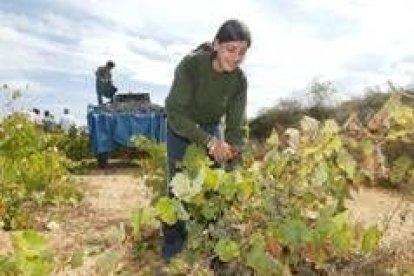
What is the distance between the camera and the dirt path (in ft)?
23.9

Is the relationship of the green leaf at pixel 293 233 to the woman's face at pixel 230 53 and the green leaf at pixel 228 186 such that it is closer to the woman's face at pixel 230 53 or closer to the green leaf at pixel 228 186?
the green leaf at pixel 228 186

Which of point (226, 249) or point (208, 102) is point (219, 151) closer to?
point (208, 102)

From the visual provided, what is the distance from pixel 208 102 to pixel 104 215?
4.68 meters

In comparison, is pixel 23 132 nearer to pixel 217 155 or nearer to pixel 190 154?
pixel 217 155

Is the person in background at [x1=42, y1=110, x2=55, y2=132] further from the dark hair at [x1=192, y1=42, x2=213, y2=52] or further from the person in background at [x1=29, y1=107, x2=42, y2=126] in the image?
the dark hair at [x1=192, y1=42, x2=213, y2=52]

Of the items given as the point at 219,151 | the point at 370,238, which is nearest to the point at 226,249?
the point at 370,238

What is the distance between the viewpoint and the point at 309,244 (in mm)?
3494

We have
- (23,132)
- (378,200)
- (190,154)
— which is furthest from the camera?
(23,132)

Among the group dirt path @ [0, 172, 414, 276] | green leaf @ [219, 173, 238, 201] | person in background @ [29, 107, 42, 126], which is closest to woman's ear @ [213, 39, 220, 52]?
dirt path @ [0, 172, 414, 276]

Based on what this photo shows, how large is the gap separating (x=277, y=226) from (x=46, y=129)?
15.8 meters

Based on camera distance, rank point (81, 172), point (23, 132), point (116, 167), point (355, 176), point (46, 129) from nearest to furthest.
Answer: point (355, 176) < point (23, 132) < point (81, 172) < point (116, 167) < point (46, 129)

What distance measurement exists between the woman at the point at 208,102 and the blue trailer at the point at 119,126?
10.5 m

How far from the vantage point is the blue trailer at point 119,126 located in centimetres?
1628

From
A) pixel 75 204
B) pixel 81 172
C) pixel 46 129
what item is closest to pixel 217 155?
pixel 75 204
